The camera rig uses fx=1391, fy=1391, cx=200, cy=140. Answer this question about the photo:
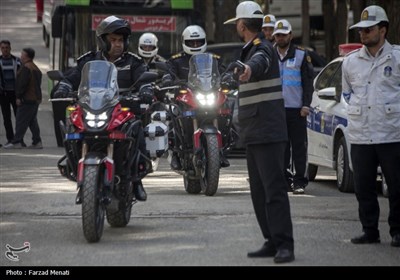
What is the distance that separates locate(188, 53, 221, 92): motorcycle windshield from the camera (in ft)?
51.6

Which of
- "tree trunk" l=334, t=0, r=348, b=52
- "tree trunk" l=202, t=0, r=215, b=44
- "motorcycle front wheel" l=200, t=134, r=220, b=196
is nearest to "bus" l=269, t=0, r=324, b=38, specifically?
"tree trunk" l=202, t=0, r=215, b=44

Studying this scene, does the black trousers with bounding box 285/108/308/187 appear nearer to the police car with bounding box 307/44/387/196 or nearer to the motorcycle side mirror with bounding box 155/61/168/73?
the police car with bounding box 307/44/387/196

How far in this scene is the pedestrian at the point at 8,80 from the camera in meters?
25.9

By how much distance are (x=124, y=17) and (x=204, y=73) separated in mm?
11304

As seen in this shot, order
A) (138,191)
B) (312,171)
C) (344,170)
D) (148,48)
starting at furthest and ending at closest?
(148,48) → (312,171) → (344,170) → (138,191)

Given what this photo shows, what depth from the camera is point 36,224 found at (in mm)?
12633

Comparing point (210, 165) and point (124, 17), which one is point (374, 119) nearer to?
point (210, 165)

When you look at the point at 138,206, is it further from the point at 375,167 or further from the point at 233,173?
the point at 233,173

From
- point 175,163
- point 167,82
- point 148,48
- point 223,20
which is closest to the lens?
point 167,82

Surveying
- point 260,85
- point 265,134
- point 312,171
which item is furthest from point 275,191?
point 312,171

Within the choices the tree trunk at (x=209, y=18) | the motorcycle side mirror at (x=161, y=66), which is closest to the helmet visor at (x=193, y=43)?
the motorcycle side mirror at (x=161, y=66)

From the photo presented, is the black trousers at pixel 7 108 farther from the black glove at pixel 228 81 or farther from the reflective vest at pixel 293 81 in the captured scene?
the reflective vest at pixel 293 81

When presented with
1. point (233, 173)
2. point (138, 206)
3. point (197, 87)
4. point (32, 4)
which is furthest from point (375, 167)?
point (32, 4)

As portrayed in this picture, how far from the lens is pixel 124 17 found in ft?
88.2
